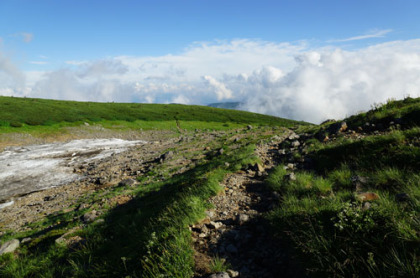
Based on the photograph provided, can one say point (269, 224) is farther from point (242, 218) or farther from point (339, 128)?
point (339, 128)

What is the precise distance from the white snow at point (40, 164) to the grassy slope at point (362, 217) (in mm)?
23181

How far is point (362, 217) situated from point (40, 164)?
3647 centimetres

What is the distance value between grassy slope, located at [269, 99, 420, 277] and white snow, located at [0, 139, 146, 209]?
2318 centimetres

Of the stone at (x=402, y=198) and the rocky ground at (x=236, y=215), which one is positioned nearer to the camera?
the rocky ground at (x=236, y=215)

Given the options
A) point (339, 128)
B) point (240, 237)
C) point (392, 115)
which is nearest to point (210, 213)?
point (240, 237)

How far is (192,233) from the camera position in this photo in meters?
6.23

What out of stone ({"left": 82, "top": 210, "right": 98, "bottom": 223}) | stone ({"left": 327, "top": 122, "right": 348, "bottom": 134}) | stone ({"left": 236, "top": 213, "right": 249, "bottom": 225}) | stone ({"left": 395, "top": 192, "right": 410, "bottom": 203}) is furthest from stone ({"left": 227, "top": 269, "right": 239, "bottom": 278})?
stone ({"left": 327, "top": 122, "right": 348, "bottom": 134})

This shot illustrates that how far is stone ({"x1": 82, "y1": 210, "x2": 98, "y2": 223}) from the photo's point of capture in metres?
11.4

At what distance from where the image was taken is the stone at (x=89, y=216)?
11444 mm

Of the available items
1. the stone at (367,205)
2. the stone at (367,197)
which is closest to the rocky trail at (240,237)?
the stone at (367,205)

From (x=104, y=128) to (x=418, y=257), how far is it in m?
65.8

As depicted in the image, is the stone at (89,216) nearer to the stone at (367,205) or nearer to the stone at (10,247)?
the stone at (10,247)

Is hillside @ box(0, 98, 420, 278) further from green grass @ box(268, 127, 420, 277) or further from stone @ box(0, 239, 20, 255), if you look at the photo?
stone @ box(0, 239, 20, 255)

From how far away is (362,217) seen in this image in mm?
4383
